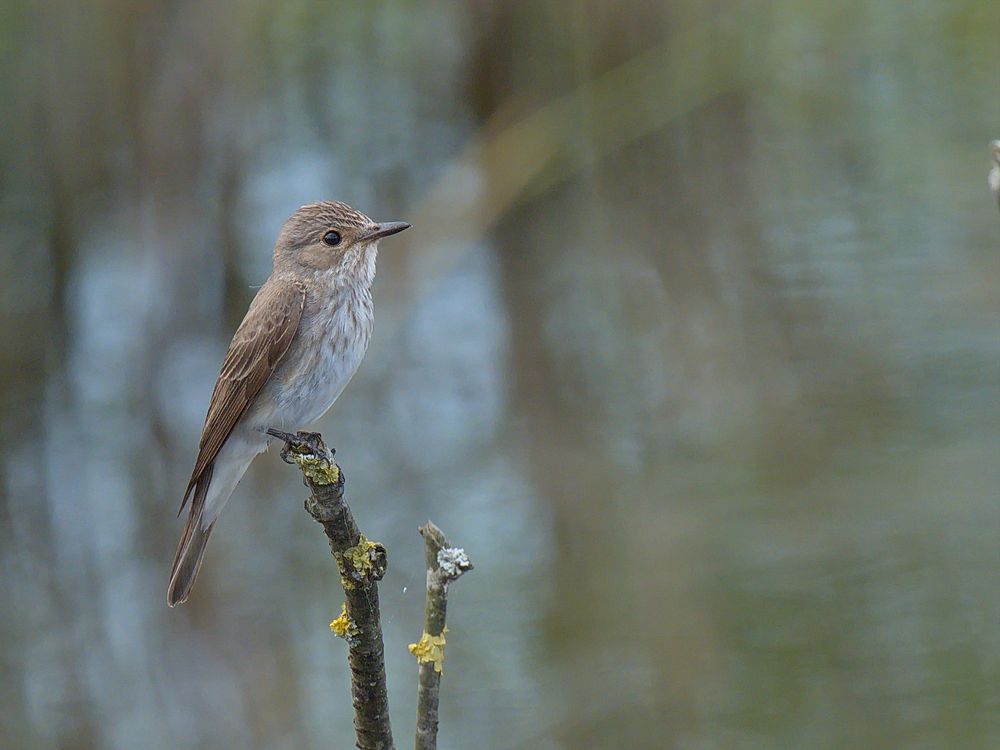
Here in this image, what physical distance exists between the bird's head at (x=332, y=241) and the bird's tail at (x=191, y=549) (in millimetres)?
719

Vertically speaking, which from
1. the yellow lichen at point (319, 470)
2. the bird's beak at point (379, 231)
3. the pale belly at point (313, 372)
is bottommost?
the yellow lichen at point (319, 470)

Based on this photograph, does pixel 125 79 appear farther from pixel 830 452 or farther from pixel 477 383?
pixel 830 452

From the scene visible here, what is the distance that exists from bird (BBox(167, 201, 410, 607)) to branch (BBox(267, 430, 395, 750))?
1.05m

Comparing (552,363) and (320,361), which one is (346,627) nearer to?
(320,361)

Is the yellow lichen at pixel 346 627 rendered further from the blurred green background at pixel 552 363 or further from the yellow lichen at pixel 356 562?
the blurred green background at pixel 552 363

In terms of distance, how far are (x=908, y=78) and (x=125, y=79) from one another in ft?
9.30

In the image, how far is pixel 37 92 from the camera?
14.9ft

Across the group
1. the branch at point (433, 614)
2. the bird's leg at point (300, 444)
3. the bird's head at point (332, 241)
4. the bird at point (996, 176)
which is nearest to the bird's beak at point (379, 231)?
the bird's head at point (332, 241)

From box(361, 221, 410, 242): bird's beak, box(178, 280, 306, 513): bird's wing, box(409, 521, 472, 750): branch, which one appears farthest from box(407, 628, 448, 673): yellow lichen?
box(361, 221, 410, 242): bird's beak

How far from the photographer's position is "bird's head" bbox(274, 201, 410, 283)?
12.7ft

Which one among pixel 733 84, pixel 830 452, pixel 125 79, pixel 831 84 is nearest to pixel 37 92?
pixel 125 79

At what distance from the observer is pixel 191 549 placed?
3596 mm

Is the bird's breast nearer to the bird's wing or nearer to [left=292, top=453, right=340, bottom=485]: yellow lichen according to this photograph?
the bird's wing

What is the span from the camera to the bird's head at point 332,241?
386 cm
